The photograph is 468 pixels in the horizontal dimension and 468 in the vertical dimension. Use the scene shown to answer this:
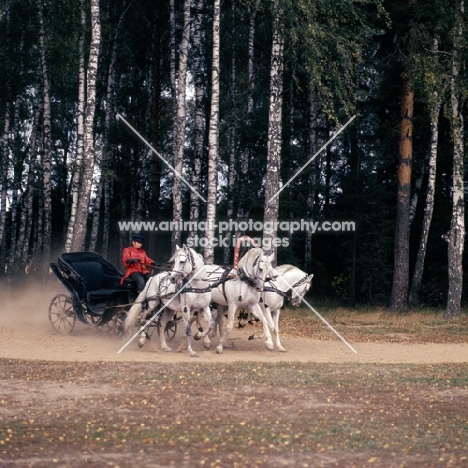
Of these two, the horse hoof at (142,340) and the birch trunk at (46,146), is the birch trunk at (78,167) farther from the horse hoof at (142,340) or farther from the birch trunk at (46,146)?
the horse hoof at (142,340)

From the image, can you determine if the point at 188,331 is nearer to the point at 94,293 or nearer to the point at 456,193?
the point at 94,293

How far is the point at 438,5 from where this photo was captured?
24.5m

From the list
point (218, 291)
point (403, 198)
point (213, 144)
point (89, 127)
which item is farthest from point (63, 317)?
point (403, 198)

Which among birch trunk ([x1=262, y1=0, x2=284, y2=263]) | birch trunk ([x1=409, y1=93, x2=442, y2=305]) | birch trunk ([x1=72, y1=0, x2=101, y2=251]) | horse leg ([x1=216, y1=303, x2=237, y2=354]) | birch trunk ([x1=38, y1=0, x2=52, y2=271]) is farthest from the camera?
birch trunk ([x1=38, y1=0, x2=52, y2=271])

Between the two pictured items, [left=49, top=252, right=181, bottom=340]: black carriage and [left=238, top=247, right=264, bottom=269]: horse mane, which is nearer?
[left=238, top=247, right=264, bottom=269]: horse mane

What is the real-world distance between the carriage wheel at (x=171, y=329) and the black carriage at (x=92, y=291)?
0.91 meters

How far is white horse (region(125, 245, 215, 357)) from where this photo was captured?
1600 cm

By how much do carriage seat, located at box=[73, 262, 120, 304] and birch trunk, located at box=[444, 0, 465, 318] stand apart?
10.2m

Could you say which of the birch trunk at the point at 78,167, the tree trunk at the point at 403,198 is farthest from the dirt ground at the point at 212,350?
the tree trunk at the point at 403,198

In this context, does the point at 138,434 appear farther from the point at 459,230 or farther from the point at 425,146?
the point at 425,146

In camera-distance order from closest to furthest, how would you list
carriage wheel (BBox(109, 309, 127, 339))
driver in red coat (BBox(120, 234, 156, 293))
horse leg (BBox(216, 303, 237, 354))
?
1. horse leg (BBox(216, 303, 237, 354))
2. carriage wheel (BBox(109, 309, 127, 339))
3. driver in red coat (BBox(120, 234, 156, 293))

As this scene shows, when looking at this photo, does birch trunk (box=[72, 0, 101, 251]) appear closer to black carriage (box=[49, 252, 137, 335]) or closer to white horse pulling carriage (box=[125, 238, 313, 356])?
black carriage (box=[49, 252, 137, 335])

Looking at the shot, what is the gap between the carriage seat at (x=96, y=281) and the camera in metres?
18.3

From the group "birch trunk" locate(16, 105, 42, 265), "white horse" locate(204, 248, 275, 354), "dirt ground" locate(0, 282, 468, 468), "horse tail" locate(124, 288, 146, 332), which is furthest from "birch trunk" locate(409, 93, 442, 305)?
"birch trunk" locate(16, 105, 42, 265)
